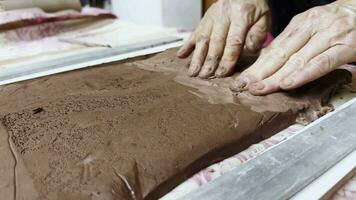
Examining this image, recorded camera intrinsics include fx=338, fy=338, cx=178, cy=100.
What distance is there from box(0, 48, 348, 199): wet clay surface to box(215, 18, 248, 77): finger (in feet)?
0.22

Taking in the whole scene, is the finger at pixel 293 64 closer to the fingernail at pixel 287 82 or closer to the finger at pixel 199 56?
the fingernail at pixel 287 82

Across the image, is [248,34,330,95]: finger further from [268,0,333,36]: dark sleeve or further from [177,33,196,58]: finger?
[268,0,333,36]: dark sleeve

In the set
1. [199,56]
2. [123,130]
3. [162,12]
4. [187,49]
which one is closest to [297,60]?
[199,56]

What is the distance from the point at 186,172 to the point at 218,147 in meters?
0.10

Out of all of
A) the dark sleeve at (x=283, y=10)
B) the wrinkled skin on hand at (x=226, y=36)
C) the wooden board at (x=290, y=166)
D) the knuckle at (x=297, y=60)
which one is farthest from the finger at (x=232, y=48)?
the dark sleeve at (x=283, y=10)

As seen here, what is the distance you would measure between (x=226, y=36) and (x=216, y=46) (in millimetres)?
68

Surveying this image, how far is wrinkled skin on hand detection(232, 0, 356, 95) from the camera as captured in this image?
0.98 meters

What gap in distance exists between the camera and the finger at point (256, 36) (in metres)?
1.29

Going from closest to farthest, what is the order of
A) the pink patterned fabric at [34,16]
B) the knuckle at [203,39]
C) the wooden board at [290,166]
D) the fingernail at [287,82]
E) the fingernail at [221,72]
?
1. the wooden board at [290,166]
2. the fingernail at [287,82]
3. the fingernail at [221,72]
4. the knuckle at [203,39]
5. the pink patterned fabric at [34,16]

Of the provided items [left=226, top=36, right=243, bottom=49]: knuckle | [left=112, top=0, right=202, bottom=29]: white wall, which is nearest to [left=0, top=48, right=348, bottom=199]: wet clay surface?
[left=226, top=36, right=243, bottom=49]: knuckle

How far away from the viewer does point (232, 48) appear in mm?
1188

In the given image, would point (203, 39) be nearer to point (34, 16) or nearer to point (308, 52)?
point (308, 52)

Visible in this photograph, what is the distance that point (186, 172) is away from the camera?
70cm

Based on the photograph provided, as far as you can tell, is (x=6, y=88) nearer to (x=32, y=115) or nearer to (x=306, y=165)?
(x=32, y=115)
